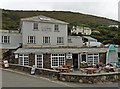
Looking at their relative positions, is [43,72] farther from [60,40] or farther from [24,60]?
[60,40]

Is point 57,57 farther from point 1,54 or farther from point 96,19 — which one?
point 96,19

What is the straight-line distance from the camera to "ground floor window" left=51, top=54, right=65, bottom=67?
2973 cm

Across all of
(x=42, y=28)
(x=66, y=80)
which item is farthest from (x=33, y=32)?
(x=66, y=80)

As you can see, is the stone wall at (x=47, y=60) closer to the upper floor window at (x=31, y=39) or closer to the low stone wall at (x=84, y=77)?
the low stone wall at (x=84, y=77)

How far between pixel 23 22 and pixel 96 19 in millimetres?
98757

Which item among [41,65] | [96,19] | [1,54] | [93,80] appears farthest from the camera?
[96,19]

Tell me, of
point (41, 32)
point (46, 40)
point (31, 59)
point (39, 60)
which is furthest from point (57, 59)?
point (46, 40)

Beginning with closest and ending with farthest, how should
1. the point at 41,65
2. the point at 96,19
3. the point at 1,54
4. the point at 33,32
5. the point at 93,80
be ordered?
the point at 93,80, the point at 41,65, the point at 1,54, the point at 33,32, the point at 96,19

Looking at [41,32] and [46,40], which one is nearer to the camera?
[41,32]

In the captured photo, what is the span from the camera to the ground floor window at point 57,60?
29.7 meters

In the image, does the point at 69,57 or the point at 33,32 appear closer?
the point at 69,57

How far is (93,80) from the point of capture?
1964cm

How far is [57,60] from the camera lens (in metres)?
30.0

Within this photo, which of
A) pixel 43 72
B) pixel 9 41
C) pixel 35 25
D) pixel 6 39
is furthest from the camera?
pixel 9 41
